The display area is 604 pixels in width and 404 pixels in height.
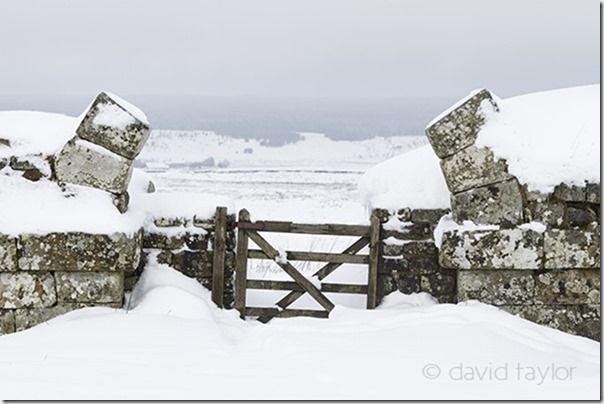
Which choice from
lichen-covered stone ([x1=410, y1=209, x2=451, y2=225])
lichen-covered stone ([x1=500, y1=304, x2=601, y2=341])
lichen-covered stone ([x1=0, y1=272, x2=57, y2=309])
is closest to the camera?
lichen-covered stone ([x1=0, y1=272, x2=57, y2=309])

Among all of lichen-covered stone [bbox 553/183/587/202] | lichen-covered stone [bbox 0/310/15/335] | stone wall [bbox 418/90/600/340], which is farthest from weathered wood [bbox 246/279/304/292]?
→ lichen-covered stone [bbox 553/183/587/202]

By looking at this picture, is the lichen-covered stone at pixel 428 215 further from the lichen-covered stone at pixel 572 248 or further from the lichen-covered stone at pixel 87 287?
the lichen-covered stone at pixel 87 287

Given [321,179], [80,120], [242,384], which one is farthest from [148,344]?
[321,179]

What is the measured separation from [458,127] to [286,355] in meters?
2.86

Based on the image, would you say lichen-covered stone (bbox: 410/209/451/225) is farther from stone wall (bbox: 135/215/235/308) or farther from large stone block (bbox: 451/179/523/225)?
stone wall (bbox: 135/215/235/308)

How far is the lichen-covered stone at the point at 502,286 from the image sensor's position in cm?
702

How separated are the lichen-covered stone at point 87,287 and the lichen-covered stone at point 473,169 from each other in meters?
3.33

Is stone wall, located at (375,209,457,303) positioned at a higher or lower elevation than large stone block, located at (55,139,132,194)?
lower

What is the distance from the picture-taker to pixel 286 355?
5535mm

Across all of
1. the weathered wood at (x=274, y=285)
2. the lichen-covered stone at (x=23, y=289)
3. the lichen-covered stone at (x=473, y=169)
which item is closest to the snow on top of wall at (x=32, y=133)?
the lichen-covered stone at (x=23, y=289)

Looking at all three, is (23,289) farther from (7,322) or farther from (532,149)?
(532,149)

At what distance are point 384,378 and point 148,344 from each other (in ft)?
6.31

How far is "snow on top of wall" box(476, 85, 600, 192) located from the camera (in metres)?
6.80

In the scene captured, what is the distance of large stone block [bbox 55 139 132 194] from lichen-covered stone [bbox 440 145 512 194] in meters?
3.11
